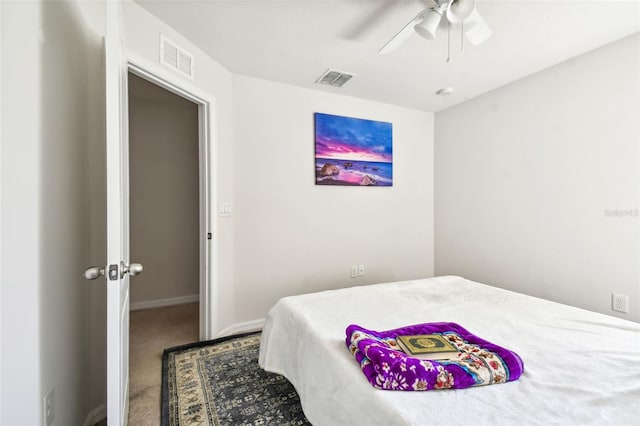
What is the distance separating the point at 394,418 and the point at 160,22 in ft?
8.38

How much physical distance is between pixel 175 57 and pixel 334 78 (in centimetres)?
140

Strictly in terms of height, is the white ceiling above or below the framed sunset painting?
above

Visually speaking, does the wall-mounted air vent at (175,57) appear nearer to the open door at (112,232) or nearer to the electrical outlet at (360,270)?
the open door at (112,232)

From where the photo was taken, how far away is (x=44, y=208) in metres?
1.07

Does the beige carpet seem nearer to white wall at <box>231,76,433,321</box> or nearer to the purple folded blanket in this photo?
white wall at <box>231,76,433,321</box>

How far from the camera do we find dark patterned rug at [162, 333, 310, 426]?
5.11 feet

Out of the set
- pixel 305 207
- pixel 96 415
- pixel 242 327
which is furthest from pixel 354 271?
pixel 96 415

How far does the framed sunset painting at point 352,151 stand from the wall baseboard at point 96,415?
2379 millimetres

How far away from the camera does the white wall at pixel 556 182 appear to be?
220cm

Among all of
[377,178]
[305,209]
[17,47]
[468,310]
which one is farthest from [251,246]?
[17,47]

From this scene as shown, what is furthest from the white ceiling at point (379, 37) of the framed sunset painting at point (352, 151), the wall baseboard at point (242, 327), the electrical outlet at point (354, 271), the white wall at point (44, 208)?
the wall baseboard at point (242, 327)

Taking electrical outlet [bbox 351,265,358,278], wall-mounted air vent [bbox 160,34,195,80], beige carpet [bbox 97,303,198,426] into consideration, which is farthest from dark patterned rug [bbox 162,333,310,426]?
wall-mounted air vent [bbox 160,34,195,80]

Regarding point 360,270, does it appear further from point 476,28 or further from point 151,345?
point 476,28

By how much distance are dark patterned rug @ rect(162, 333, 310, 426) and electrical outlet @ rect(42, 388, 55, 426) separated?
0.57 m
